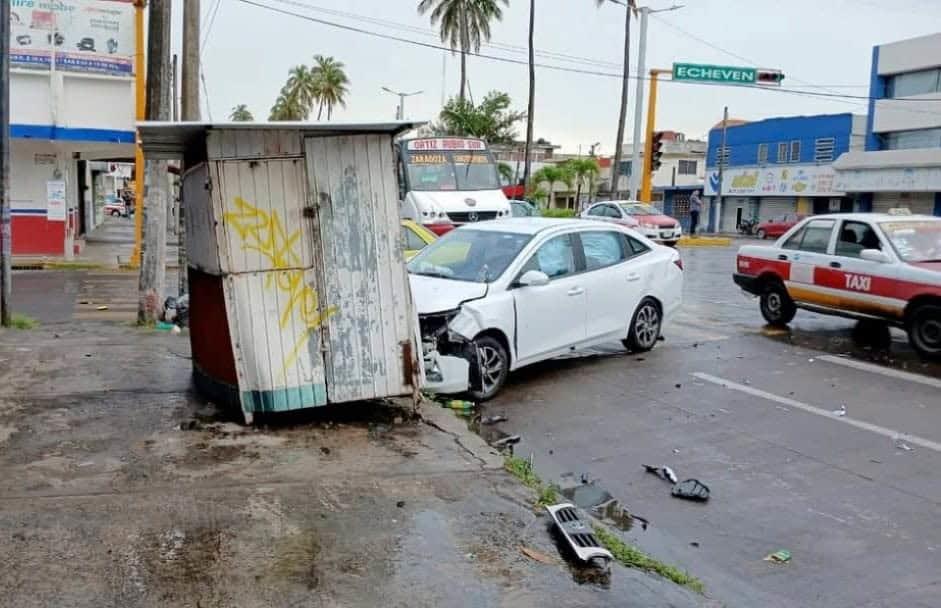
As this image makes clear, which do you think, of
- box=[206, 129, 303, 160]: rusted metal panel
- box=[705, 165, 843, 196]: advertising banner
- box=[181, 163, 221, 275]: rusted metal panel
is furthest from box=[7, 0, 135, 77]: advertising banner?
box=[705, 165, 843, 196]: advertising banner

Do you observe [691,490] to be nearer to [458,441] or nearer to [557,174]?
[458,441]

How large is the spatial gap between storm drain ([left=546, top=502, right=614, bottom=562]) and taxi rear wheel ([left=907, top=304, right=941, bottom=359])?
7175mm

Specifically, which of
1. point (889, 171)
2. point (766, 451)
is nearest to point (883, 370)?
point (766, 451)

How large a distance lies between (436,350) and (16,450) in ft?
11.8

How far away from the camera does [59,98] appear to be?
19.3 meters

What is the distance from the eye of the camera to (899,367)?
10289 millimetres

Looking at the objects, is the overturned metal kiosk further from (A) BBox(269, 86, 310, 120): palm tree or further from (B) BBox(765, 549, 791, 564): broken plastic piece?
(A) BBox(269, 86, 310, 120): palm tree

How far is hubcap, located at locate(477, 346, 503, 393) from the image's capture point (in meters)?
8.37

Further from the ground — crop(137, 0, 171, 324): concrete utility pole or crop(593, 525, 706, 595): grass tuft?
crop(137, 0, 171, 324): concrete utility pole

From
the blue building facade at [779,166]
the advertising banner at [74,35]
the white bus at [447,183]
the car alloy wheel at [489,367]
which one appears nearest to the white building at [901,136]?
the blue building facade at [779,166]

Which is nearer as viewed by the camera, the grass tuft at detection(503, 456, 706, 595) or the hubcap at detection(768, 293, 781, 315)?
the grass tuft at detection(503, 456, 706, 595)

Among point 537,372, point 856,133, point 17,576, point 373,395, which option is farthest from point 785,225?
point 17,576

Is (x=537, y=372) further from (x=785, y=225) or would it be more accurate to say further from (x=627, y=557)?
(x=785, y=225)

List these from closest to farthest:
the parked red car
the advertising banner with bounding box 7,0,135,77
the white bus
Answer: the advertising banner with bounding box 7,0,135,77
the white bus
the parked red car
